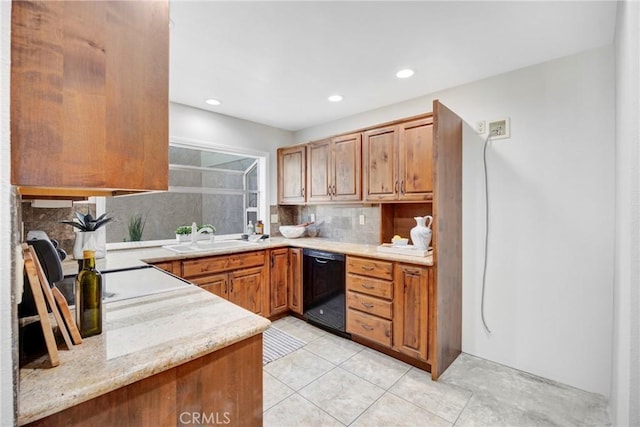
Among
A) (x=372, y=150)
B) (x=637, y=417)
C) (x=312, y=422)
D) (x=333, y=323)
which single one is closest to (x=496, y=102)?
(x=372, y=150)

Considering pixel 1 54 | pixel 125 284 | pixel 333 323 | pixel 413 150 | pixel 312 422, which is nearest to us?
pixel 1 54

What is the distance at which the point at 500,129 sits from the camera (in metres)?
2.37

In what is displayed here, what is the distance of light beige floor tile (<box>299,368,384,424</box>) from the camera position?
1.84 m

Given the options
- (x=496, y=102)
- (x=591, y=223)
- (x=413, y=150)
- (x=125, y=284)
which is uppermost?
(x=496, y=102)

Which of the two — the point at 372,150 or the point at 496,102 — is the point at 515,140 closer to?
the point at 496,102

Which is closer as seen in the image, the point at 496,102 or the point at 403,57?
the point at 403,57

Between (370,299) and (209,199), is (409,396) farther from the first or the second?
(209,199)

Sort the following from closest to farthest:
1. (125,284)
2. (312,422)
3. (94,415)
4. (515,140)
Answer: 1. (94,415)
2. (125,284)
3. (312,422)
4. (515,140)

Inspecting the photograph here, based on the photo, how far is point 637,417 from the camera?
2.54 ft

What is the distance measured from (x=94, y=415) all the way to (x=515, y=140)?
2.91 meters

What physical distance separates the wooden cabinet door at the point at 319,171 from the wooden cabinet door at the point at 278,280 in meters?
0.78

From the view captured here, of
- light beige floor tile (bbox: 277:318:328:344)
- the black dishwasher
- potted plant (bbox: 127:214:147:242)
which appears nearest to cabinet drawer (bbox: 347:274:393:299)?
the black dishwasher
